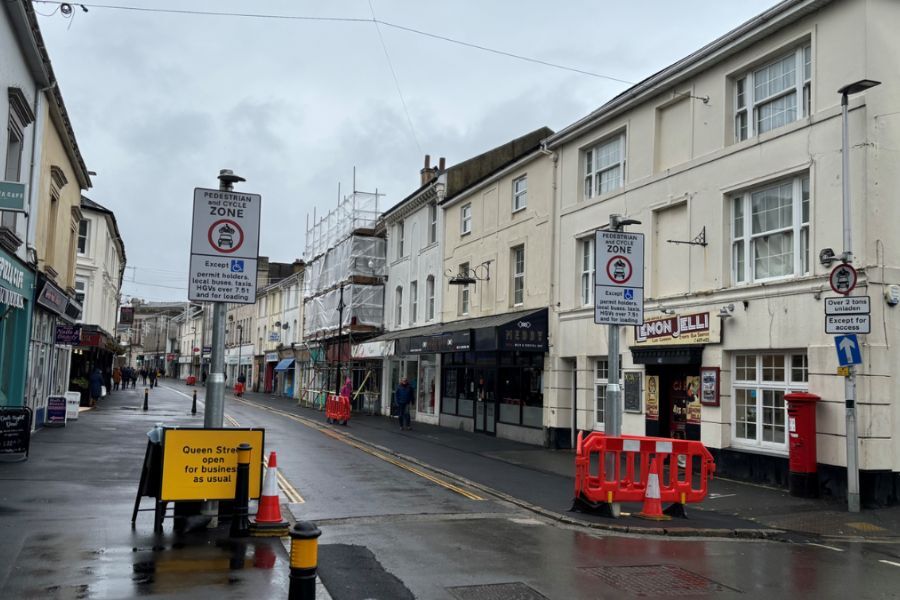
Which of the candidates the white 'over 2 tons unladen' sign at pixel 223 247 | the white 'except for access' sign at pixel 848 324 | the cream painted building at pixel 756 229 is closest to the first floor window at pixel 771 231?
the cream painted building at pixel 756 229

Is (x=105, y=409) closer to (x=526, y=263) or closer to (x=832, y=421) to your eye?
(x=526, y=263)

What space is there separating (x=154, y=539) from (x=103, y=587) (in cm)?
189

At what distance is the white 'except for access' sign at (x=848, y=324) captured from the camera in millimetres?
11344

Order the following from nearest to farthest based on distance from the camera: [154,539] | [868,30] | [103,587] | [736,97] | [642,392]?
[103,587]
[154,539]
[868,30]
[736,97]
[642,392]

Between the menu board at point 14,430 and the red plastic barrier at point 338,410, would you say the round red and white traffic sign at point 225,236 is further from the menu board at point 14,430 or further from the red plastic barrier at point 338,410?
the red plastic barrier at point 338,410

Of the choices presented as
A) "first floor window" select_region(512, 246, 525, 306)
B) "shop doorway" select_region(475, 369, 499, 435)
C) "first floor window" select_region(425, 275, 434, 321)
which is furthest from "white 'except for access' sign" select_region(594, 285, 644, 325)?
"first floor window" select_region(425, 275, 434, 321)

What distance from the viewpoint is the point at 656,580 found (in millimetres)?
7438

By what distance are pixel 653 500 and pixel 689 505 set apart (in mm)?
1854

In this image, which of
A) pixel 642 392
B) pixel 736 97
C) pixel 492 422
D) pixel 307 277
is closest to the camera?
pixel 736 97

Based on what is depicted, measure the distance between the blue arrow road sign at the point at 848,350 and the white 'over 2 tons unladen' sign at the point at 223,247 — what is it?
28.7 feet

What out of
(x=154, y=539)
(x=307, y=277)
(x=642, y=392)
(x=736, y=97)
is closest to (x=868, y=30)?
(x=736, y=97)

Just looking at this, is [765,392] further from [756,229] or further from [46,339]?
[46,339]

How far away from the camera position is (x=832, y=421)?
12.7 m

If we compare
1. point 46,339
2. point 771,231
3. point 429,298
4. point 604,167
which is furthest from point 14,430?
point 429,298
